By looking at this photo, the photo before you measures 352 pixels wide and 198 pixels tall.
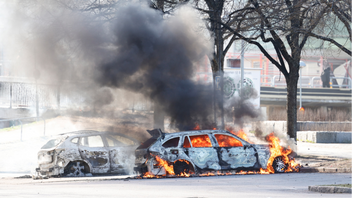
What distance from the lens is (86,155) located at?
10383mm

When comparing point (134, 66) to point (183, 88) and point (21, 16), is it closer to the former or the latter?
point (183, 88)

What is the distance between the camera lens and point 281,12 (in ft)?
44.9

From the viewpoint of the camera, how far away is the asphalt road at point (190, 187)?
733 centimetres

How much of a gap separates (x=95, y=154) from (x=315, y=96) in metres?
26.7

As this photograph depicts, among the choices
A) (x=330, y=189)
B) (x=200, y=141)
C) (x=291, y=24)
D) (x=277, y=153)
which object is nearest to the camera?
(x=330, y=189)

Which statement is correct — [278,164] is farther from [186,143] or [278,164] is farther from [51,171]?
[51,171]

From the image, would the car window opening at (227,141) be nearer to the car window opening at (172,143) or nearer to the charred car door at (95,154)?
the car window opening at (172,143)

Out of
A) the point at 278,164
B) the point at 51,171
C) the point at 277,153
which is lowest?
the point at 51,171

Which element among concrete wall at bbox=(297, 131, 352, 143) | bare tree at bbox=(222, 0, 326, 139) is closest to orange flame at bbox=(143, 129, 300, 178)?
bare tree at bbox=(222, 0, 326, 139)

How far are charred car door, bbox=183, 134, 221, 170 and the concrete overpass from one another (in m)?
24.4

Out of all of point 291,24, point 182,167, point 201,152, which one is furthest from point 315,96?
point 182,167

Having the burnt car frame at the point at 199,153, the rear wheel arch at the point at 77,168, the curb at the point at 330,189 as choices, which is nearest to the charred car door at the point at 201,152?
the burnt car frame at the point at 199,153

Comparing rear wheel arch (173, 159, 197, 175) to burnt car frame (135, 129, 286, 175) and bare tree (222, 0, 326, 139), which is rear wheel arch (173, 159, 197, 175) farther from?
bare tree (222, 0, 326, 139)

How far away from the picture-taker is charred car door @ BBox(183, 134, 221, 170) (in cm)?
987
